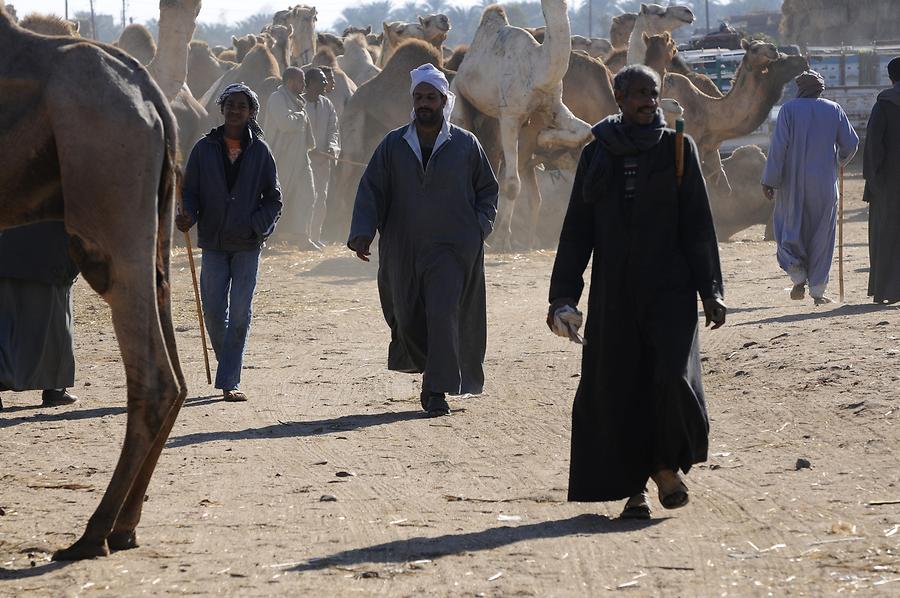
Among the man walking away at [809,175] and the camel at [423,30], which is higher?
the camel at [423,30]

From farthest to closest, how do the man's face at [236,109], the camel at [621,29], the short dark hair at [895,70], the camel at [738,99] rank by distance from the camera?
the camel at [621,29] < the camel at [738,99] < the short dark hair at [895,70] < the man's face at [236,109]

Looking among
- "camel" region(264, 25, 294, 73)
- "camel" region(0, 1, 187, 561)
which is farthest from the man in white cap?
"camel" region(264, 25, 294, 73)

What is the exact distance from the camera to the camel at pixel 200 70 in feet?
101

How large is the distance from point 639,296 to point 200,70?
2576 cm

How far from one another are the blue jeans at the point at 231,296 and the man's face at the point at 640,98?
3699mm

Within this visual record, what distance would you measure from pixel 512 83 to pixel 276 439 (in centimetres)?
1104

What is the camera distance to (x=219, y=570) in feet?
17.0

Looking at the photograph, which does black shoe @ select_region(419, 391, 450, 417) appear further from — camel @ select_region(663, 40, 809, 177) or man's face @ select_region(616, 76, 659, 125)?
camel @ select_region(663, 40, 809, 177)

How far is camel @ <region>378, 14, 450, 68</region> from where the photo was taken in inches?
886

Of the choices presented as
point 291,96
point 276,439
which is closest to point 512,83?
point 291,96

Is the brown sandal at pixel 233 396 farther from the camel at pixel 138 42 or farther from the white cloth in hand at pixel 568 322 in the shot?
the camel at pixel 138 42

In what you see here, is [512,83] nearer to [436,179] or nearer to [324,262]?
[324,262]

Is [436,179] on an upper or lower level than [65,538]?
upper

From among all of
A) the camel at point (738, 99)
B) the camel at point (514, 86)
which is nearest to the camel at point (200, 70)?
the camel at point (738, 99)
